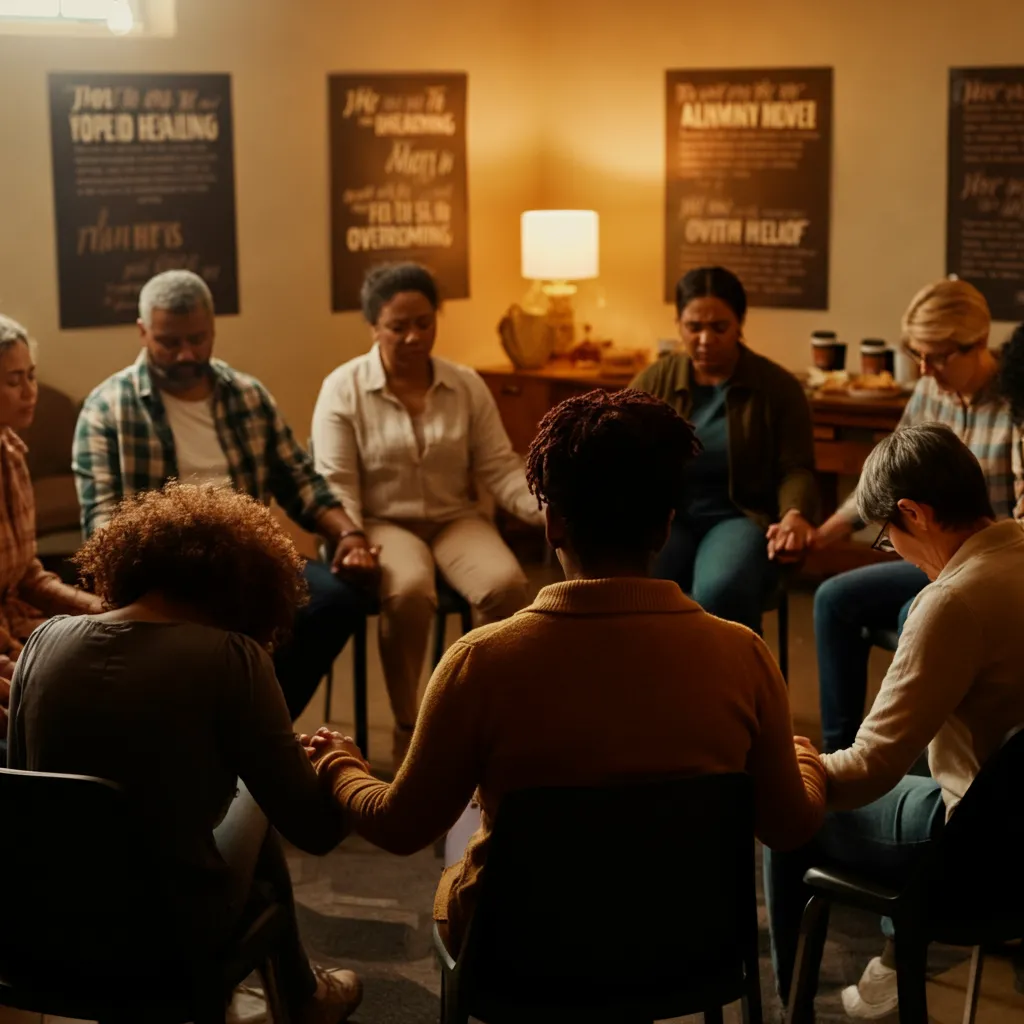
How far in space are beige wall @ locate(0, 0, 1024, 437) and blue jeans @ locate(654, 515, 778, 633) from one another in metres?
2.02

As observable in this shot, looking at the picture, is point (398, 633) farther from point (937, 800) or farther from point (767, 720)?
point (767, 720)

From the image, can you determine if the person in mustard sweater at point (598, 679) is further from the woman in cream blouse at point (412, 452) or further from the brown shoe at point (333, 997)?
the woman in cream blouse at point (412, 452)

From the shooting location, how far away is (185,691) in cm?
190

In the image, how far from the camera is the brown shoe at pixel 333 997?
98.5 inches

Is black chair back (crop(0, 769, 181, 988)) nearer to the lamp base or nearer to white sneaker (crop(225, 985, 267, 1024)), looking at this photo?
white sneaker (crop(225, 985, 267, 1024))

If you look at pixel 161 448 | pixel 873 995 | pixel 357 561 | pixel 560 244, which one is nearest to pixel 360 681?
pixel 357 561

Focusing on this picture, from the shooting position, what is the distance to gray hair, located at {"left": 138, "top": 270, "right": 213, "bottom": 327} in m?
3.50

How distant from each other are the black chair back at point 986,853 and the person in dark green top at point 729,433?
5.77ft

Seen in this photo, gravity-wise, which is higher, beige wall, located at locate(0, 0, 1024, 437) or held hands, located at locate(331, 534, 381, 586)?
beige wall, located at locate(0, 0, 1024, 437)

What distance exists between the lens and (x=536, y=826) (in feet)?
5.50

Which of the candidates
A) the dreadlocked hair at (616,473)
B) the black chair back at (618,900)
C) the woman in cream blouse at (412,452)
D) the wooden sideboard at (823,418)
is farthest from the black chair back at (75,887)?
the wooden sideboard at (823,418)

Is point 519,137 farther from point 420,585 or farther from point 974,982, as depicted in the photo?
point 974,982

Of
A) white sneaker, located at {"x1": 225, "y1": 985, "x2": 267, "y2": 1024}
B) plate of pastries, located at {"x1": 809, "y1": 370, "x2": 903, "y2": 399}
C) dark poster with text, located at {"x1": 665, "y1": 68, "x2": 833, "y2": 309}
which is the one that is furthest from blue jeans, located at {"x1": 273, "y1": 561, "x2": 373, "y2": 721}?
dark poster with text, located at {"x1": 665, "y1": 68, "x2": 833, "y2": 309}

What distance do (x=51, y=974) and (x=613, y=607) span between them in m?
0.84
